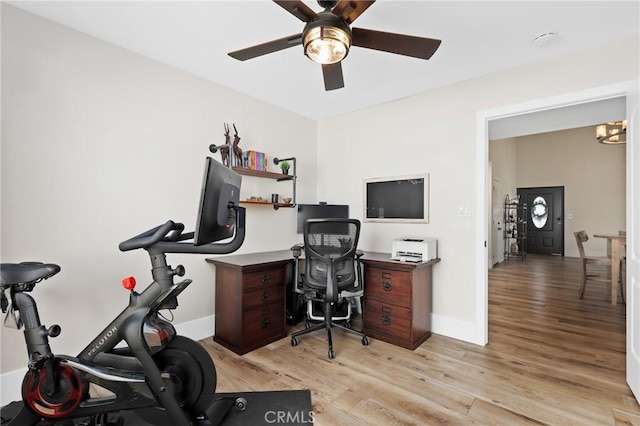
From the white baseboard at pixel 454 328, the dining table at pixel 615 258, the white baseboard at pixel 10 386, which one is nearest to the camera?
the white baseboard at pixel 10 386

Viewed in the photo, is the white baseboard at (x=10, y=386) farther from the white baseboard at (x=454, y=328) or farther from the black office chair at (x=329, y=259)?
the white baseboard at (x=454, y=328)

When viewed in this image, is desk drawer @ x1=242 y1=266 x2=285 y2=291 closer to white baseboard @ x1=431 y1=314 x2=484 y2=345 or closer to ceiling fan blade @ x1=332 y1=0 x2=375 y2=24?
white baseboard @ x1=431 y1=314 x2=484 y2=345

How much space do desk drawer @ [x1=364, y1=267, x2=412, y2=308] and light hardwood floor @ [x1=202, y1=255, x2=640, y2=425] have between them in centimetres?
43

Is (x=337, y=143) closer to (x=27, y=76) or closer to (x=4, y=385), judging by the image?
(x=27, y=76)

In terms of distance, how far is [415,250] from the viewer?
291 cm

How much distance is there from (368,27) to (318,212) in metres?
2.05

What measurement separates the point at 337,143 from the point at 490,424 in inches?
127

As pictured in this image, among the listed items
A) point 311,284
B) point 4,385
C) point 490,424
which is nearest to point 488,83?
point 311,284

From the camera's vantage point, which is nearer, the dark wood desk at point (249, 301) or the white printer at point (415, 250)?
the dark wood desk at point (249, 301)

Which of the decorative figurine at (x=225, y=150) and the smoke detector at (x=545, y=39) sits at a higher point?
the smoke detector at (x=545, y=39)

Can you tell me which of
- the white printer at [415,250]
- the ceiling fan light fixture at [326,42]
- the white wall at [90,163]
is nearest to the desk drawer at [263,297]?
the white wall at [90,163]

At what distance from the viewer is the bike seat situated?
145 cm

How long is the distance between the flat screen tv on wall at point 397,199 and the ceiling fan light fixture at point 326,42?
1.91 metres

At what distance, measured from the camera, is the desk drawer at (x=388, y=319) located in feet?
9.04
